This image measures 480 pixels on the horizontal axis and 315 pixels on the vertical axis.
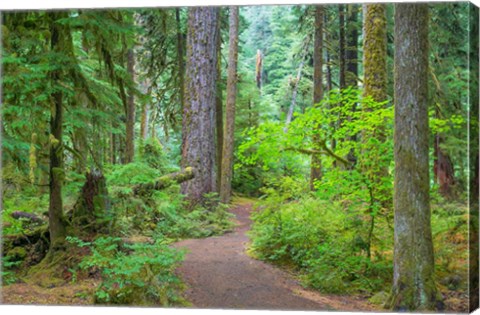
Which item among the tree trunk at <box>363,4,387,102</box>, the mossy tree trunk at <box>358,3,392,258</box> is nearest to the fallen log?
the mossy tree trunk at <box>358,3,392,258</box>

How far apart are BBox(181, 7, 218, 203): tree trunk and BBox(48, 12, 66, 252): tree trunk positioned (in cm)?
148

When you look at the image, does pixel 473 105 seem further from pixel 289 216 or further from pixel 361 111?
pixel 289 216

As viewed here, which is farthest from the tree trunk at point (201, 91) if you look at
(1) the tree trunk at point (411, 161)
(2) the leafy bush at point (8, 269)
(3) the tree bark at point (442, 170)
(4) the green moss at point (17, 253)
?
(3) the tree bark at point (442, 170)

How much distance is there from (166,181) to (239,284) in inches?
54.7

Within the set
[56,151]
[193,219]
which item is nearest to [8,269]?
[56,151]

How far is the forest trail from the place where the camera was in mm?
4301

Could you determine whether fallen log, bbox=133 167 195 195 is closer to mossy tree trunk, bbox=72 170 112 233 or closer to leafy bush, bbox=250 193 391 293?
mossy tree trunk, bbox=72 170 112 233

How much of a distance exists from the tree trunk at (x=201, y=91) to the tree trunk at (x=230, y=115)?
0.20 m

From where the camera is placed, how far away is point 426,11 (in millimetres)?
4160

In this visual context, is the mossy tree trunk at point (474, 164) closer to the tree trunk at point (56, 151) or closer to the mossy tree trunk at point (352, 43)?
the mossy tree trunk at point (352, 43)

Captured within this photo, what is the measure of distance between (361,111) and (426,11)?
1124mm

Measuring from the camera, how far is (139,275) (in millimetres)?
4469

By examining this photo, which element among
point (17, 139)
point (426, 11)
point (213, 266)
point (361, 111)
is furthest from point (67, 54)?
point (426, 11)

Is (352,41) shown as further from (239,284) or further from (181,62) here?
(239,284)
